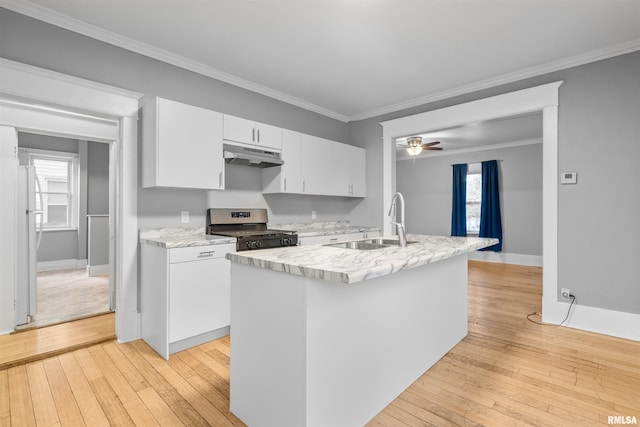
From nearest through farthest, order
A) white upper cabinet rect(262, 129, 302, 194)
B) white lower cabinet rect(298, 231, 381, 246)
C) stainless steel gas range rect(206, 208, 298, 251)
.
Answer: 1. stainless steel gas range rect(206, 208, 298, 251)
2. white lower cabinet rect(298, 231, 381, 246)
3. white upper cabinet rect(262, 129, 302, 194)

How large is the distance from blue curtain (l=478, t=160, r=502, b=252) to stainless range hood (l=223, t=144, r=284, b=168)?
206 inches

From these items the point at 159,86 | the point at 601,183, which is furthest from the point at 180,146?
the point at 601,183

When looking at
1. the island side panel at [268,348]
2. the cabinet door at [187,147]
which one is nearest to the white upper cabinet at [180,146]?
the cabinet door at [187,147]

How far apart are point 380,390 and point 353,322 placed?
0.50 metres

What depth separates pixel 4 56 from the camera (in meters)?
2.24

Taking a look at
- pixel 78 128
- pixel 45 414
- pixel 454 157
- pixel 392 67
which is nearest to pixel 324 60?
pixel 392 67

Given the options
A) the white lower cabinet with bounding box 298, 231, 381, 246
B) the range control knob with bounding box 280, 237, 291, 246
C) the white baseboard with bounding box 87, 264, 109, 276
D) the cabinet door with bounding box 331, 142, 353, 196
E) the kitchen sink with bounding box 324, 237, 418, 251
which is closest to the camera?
the kitchen sink with bounding box 324, 237, 418, 251

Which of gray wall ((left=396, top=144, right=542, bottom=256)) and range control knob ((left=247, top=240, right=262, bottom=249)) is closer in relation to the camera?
range control knob ((left=247, top=240, right=262, bottom=249))

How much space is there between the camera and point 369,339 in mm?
1679

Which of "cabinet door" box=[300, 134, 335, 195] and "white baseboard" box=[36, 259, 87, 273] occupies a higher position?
"cabinet door" box=[300, 134, 335, 195]

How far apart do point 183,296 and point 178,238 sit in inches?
22.2

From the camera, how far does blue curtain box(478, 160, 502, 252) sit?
6.83 meters

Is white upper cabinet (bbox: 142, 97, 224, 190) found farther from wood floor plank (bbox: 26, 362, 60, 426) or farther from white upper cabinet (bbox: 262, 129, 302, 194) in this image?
wood floor plank (bbox: 26, 362, 60, 426)

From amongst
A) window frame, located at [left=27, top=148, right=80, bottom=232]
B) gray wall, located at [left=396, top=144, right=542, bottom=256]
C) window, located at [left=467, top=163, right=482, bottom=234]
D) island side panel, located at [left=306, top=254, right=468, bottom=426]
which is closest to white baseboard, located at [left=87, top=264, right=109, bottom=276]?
window frame, located at [left=27, top=148, right=80, bottom=232]
